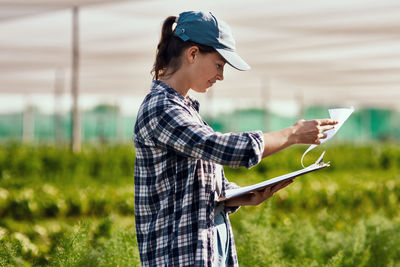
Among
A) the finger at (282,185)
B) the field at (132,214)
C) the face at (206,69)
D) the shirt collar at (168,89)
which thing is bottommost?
the field at (132,214)

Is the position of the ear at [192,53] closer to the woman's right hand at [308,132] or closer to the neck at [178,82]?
the neck at [178,82]

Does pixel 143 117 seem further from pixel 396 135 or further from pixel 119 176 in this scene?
pixel 396 135

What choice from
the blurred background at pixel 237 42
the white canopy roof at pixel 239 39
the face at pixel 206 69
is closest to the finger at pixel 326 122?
the face at pixel 206 69

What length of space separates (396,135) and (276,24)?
28164mm

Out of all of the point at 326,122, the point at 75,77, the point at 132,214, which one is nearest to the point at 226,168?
the point at 75,77

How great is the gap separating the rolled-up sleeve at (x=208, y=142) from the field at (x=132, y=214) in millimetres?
883

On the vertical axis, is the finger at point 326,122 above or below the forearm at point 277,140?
above

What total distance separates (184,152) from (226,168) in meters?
6.45

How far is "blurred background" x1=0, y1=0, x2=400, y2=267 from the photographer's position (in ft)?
9.55

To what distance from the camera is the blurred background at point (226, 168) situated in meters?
2.91

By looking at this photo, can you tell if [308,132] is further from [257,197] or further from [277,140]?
[257,197]

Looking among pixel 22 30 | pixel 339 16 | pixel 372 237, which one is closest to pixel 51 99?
pixel 22 30

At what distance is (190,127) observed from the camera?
1.55m

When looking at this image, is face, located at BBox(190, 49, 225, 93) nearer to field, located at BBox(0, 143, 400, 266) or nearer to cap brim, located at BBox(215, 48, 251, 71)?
cap brim, located at BBox(215, 48, 251, 71)
